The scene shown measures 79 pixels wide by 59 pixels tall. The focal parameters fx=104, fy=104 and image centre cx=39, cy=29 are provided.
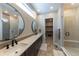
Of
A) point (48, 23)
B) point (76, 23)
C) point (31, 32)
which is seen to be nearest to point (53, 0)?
point (48, 23)

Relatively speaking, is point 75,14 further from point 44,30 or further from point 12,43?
point 12,43

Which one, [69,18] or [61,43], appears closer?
[61,43]

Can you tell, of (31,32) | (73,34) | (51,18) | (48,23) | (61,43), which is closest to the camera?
(48,23)

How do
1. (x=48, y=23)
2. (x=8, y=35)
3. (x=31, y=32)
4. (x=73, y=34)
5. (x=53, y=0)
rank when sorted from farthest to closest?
(x=73, y=34) → (x=31, y=32) → (x=48, y=23) → (x=8, y=35) → (x=53, y=0)

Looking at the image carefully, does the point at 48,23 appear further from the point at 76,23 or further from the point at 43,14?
the point at 76,23

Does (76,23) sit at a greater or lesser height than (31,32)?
greater

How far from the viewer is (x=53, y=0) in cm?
148

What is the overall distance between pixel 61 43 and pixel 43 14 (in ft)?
8.58

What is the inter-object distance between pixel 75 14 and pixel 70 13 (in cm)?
27

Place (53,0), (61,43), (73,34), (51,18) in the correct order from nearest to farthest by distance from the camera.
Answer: (53,0), (51,18), (61,43), (73,34)

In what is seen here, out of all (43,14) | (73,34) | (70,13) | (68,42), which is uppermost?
(70,13)

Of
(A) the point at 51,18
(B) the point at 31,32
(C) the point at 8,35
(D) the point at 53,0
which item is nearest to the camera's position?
(D) the point at 53,0

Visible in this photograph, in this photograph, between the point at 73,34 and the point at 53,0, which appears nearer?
the point at 53,0

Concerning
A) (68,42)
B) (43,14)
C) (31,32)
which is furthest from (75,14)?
(43,14)
